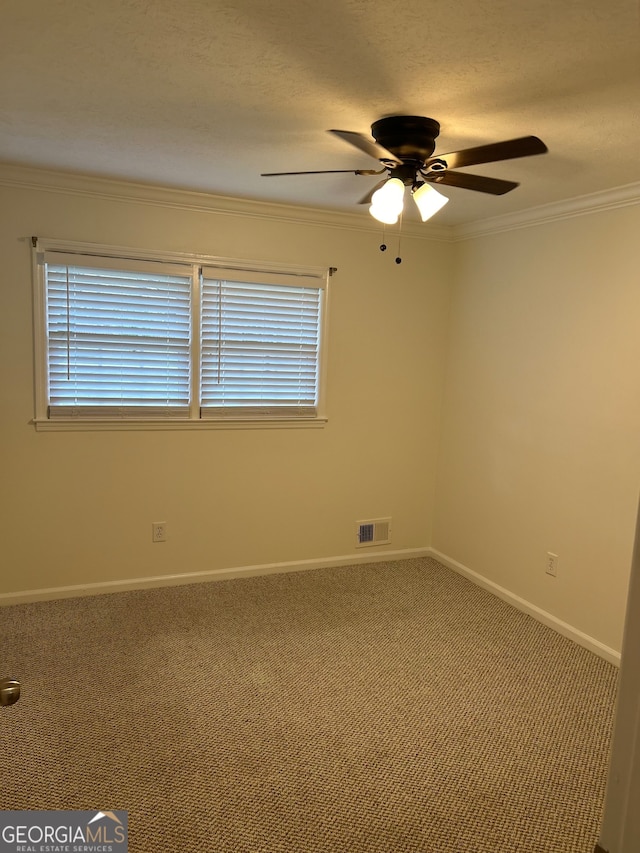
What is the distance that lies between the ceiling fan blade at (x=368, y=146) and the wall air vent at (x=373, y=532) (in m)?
2.75

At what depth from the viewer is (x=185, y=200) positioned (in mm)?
3584

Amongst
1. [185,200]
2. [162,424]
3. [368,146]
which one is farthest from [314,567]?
[368,146]

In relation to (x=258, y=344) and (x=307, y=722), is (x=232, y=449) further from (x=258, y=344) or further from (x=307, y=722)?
(x=307, y=722)

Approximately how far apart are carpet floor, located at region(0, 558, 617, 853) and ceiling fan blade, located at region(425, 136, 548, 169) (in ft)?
7.58

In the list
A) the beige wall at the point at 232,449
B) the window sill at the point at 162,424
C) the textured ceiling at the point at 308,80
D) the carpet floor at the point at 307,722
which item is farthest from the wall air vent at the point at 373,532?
the textured ceiling at the point at 308,80

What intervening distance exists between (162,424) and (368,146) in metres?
2.23

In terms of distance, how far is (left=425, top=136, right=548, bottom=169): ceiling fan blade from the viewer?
1.90m

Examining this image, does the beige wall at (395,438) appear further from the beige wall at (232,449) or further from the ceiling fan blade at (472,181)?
the ceiling fan blade at (472,181)

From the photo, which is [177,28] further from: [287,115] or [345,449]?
[345,449]

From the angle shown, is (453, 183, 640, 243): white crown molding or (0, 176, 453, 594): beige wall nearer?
(453, 183, 640, 243): white crown molding

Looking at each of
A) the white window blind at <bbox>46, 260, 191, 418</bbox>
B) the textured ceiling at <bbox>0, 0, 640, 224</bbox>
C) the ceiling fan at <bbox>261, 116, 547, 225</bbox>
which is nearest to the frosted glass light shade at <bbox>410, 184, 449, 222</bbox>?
the ceiling fan at <bbox>261, 116, 547, 225</bbox>

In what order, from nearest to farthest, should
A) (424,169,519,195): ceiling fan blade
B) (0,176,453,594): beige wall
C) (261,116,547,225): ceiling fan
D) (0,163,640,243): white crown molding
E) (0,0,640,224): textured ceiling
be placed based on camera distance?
1. (0,0,640,224): textured ceiling
2. (261,116,547,225): ceiling fan
3. (424,169,519,195): ceiling fan blade
4. (0,163,640,243): white crown molding
5. (0,176,453,594): beige wall

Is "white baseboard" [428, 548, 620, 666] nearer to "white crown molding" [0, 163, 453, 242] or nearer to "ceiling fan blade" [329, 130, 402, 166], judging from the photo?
"white crown molding" [0, 163, 453, 242]

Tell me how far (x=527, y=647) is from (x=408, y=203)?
8.88 feet
